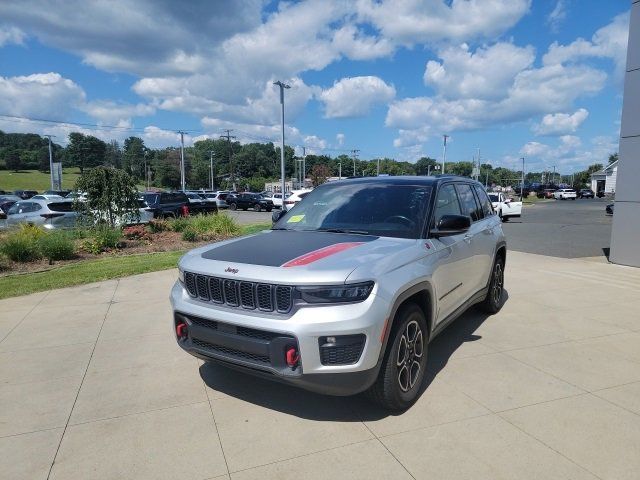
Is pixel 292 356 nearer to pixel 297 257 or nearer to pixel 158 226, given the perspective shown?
pixel 297 257

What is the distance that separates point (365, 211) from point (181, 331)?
75.3 inches

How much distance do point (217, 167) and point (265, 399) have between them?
12918 cm

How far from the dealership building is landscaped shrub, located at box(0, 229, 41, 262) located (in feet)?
43.4

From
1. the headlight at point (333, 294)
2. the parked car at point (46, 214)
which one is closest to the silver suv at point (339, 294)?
the headlight at point (333, 294)

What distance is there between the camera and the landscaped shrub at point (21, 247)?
390 inches

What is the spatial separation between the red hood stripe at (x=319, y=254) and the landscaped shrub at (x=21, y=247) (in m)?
9.61

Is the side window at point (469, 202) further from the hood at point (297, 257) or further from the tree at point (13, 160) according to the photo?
the tree at point (13, 160)

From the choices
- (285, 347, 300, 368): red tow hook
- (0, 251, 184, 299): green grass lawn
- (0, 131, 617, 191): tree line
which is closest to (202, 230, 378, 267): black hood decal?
(285, 347, 300, 368): red tow hook

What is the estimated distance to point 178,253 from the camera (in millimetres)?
11250

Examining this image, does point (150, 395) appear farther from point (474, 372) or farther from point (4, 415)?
point (474, 372)

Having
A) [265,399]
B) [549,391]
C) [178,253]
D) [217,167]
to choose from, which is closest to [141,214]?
[178,253]

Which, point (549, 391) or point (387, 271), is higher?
point (387, 271)

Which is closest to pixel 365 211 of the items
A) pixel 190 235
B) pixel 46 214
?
pixel 190 235

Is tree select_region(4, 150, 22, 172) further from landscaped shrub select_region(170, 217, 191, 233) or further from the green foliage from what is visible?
the green foliage
